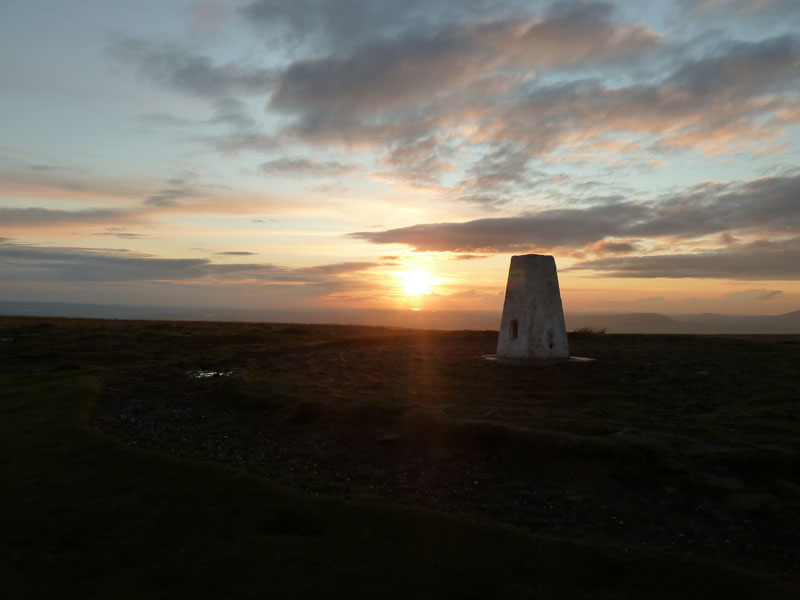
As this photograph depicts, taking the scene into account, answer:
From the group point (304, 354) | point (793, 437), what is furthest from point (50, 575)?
point (304, 354)

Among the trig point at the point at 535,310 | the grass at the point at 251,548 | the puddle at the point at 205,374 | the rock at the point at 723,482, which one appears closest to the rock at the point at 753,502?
the rock at the point at 723,482

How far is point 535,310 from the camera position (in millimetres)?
18172

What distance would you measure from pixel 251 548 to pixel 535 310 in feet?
44.1

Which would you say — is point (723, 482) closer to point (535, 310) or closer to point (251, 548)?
point (251, 548)

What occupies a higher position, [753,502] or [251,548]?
[753,502]

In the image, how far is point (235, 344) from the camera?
89.8ft

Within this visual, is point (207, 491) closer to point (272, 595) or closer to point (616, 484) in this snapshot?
point (272, 595)

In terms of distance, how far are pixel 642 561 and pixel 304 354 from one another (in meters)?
17.5

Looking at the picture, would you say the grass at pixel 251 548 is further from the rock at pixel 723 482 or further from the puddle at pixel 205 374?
the puddle at pixel 205 374

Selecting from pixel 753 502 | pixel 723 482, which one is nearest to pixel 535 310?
pixel 723 482

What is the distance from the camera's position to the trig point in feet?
59.5

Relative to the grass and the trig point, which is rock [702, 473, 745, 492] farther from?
the trig point

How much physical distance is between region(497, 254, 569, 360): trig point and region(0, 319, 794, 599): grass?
462 inches

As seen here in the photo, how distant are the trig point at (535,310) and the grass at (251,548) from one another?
38.5 ft
